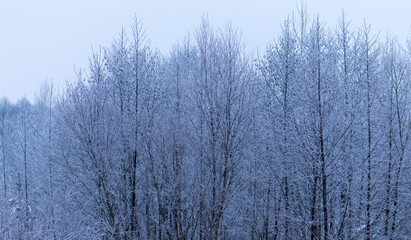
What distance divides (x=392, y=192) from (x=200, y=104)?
21.1 ft

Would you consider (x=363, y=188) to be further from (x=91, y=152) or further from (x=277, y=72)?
(x=91, y=152)

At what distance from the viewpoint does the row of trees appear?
25.9 ft

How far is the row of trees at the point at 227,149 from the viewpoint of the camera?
7.90 meters

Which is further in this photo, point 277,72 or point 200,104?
point 277,72

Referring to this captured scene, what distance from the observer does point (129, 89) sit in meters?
11.7

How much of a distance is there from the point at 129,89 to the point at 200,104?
134 inches

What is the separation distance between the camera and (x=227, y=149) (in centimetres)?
952

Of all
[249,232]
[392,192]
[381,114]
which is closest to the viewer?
[392,192]

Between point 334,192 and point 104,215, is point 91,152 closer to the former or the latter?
point 104,215

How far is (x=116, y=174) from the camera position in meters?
10.2

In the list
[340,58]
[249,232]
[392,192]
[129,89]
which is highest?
[340,58]

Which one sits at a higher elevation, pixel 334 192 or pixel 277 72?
pixel 277 72

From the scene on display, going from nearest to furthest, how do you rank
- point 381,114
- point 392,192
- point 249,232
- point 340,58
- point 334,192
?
point 334,192, point 392,192, point 381,114, point 249,232, point 340,58

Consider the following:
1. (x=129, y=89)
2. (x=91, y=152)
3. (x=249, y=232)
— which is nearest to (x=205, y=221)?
(x=249, y=232)
